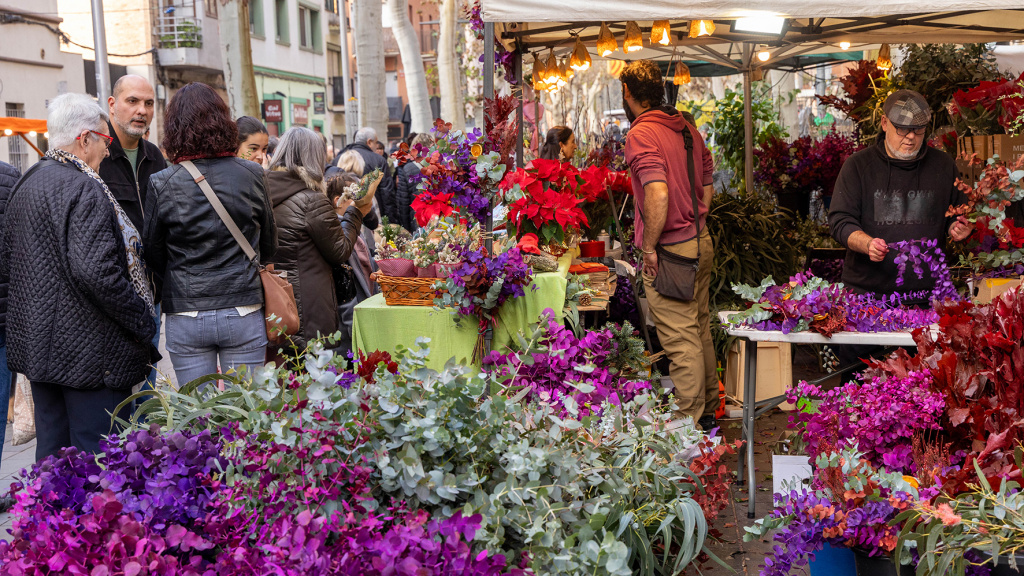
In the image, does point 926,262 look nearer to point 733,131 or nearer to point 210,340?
point 210,340

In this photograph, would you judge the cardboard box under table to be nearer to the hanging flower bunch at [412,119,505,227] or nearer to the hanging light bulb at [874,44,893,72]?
the hanging flower bunch at [412,119,505,227]

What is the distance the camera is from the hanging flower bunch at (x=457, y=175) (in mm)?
3641

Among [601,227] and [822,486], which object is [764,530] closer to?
[822,486]

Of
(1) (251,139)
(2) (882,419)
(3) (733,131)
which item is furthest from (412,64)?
(2) (882,419)

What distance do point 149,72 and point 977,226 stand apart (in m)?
23.2

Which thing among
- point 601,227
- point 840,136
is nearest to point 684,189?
point 601,227

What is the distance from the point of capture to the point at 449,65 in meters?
16.4

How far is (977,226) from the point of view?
388cm

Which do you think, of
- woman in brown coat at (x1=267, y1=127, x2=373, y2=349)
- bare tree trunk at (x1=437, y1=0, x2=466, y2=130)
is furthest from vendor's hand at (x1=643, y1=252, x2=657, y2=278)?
bare tree trunk at (x1=437, y1=0, x2=466, y2=130)

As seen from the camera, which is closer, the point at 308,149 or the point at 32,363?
the point at 32,363

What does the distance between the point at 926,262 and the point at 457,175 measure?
2037mm

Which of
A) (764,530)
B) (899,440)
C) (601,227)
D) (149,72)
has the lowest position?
(764,530)

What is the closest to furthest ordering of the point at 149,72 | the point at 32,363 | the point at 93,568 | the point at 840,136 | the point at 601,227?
the point at 93,568, the point at 32,363, the point at 601,227, the point at 840,136, the point at 149,72

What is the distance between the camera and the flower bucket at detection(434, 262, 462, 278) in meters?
3.56
